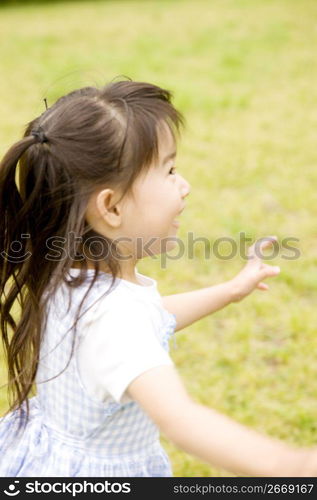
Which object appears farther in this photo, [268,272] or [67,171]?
[268,272]

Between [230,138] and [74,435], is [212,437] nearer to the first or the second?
[74,435]

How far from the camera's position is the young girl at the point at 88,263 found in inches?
55.2

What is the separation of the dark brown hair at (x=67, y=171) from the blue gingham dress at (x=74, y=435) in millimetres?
73

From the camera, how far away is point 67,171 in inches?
56.7

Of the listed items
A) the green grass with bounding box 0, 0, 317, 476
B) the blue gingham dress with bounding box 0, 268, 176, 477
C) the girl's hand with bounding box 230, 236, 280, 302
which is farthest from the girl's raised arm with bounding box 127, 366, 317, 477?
the green grass with bounding box 0, 0, 317, 476

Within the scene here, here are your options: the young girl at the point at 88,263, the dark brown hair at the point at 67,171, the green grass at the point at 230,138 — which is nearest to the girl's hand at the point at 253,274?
the young girl at the point at 88,263

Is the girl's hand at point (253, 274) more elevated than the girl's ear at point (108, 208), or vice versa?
the girl's ear at point (108, 208)

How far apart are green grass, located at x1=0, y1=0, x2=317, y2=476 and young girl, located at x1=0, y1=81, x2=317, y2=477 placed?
0.28 meters

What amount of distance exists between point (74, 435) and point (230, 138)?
3.91 m

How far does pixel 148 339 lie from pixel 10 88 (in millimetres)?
5911

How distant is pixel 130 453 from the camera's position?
5.07 ft
